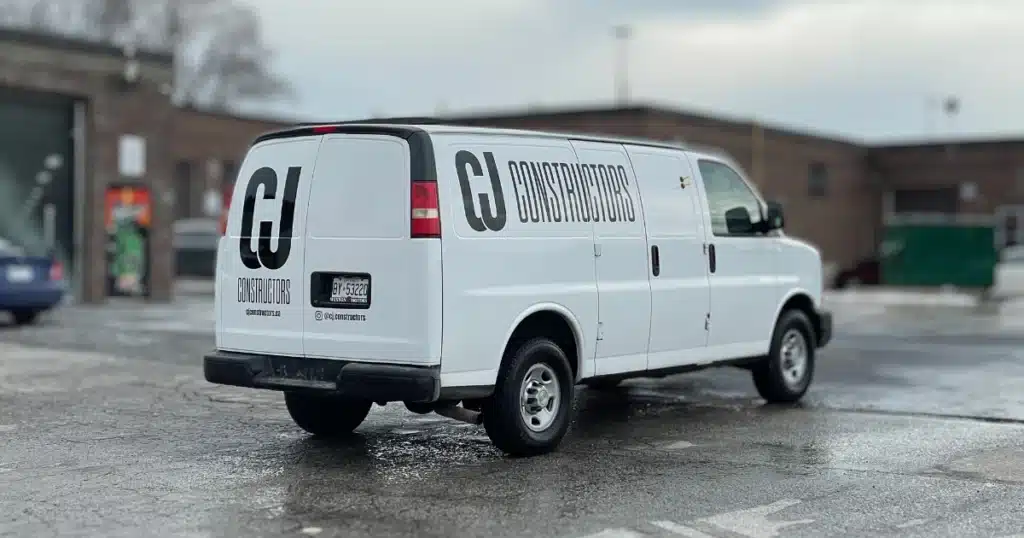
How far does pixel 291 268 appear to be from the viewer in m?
8.41

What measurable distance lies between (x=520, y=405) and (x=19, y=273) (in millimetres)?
11679

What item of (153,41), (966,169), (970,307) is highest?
(153,41)

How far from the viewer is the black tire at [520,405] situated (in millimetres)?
8289

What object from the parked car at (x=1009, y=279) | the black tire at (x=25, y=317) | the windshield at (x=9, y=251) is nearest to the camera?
the windshield at (x=9, y=251)

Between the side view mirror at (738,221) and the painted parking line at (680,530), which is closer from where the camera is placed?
the painted parking line at (680,530)

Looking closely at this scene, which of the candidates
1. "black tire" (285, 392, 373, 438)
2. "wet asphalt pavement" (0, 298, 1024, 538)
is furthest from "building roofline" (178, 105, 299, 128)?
"black tire" (285, 392, 373, 438)

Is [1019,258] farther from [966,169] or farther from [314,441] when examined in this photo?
[314,441]

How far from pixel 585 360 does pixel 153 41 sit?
52.8 metres

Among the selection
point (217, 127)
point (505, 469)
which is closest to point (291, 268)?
point (505, 469)

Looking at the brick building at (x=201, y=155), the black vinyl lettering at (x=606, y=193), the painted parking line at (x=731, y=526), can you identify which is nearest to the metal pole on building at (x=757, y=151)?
the brick building at (x=201, y=155)

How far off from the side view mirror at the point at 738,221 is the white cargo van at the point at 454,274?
681mm

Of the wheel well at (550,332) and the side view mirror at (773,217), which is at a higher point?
the side view mirror at (773,217)

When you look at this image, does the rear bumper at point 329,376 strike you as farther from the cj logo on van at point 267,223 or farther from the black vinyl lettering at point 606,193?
the black vinyl lettering at point 606,193

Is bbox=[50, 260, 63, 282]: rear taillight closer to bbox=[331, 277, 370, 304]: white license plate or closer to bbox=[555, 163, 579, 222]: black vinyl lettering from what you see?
bbox=[331, 277, 370, 304]: white license plate
